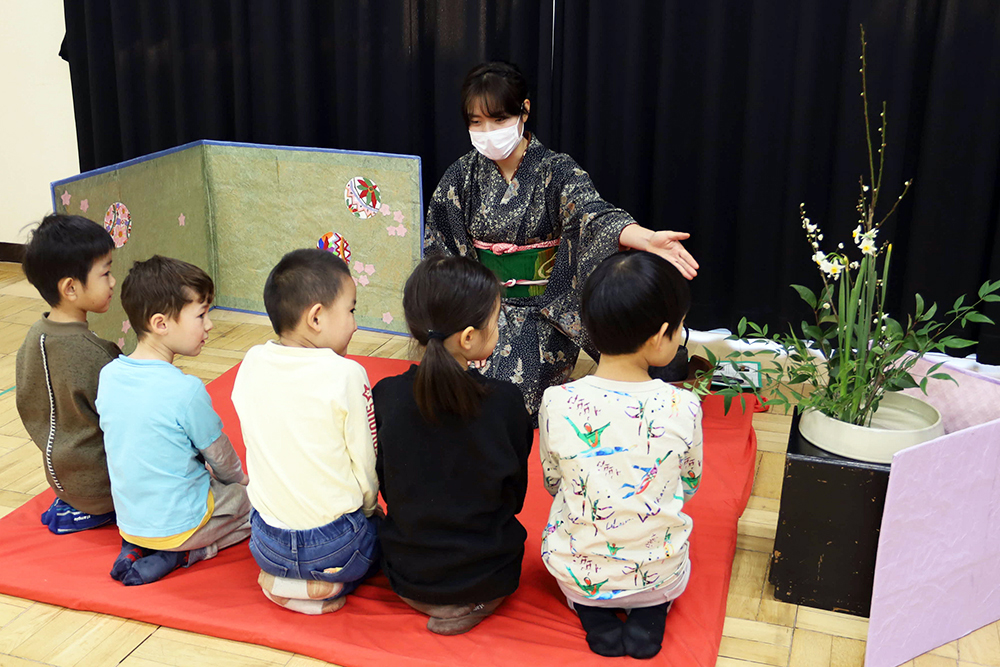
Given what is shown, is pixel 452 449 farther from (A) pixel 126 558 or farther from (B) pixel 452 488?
(A) pixel 126 558

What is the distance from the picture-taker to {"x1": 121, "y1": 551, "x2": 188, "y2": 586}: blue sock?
181cm

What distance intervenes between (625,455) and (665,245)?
2.44 ft

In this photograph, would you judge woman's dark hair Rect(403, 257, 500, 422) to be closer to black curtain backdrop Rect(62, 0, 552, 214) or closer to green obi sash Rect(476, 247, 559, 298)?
green obi sash Rect(476, 247, 559, 298)

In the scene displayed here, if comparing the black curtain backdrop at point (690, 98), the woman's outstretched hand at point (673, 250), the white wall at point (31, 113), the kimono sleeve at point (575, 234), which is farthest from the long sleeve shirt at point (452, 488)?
the white wall at point (31, 113)

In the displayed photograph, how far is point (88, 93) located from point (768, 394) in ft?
9.14

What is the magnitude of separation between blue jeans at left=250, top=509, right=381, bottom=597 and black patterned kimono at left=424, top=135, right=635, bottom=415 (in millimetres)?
922

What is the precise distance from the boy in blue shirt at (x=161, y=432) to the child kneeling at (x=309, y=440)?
0.49ft

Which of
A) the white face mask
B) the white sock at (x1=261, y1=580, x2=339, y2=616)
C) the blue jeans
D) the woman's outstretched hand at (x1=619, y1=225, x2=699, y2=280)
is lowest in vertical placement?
the white sock at (x1=261, y1=580, x2=339, y2=616)

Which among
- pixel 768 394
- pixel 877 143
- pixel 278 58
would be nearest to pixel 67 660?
pixel 768 394

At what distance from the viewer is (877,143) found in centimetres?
290

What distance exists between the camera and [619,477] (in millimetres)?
1552

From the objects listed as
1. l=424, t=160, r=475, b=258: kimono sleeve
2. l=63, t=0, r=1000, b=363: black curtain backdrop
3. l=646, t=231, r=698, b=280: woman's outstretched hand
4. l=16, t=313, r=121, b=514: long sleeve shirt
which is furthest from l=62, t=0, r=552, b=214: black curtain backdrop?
l=16, t=313, r=121, b=514: long sleeve shirt

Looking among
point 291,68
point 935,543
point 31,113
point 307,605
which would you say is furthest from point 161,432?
point 31,113

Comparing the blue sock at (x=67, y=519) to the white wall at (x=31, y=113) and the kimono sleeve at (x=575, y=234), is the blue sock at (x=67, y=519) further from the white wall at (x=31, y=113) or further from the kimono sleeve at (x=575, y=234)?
the white wall at (x=31, y=113)
